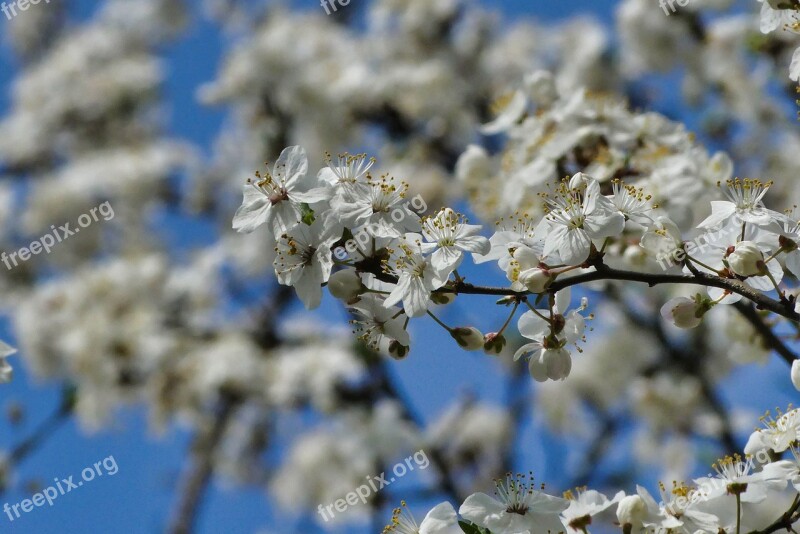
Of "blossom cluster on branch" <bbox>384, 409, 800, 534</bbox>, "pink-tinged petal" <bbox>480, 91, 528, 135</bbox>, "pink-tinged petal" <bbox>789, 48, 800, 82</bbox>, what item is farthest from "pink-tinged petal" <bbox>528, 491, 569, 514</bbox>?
"pink-tinged petal" <bbox>480, 91, 528, 135</bbox>

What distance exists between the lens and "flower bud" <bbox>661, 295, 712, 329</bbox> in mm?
1311

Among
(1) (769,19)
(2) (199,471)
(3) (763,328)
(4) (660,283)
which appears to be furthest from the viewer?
(2) (199,471)

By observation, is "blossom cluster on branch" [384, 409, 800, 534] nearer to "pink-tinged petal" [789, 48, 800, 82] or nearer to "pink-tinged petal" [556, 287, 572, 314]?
"pink-tinged petal" [556, 287, 572, 314]

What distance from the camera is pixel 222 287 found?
6.46 meters

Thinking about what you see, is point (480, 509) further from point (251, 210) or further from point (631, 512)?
point (251, 210)

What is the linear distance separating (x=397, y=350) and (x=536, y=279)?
0.89ft

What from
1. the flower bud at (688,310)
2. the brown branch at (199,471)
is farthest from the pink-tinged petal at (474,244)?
the brown branch at (199,471)

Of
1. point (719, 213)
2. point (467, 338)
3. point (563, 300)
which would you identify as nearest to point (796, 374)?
point (719, 213)

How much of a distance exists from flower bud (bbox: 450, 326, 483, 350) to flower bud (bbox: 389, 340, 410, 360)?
0.28ft

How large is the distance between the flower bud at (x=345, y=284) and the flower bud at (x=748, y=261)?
574 mm

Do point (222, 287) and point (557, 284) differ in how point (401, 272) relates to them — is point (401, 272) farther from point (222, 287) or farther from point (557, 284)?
point (222, 287)

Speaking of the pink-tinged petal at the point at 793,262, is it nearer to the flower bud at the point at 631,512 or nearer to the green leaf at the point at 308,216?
the flower bud at the point at 631,512

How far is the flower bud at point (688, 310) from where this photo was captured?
4.30 feet

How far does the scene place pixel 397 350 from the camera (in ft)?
4.39
